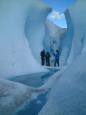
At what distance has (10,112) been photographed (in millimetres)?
3564

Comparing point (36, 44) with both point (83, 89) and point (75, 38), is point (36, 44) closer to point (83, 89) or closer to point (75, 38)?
point (75, 38)

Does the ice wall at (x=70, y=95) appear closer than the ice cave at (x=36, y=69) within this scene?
Yes

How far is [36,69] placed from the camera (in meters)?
9.59

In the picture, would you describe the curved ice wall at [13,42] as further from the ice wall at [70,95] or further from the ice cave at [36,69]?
the ice wall at [70,95]

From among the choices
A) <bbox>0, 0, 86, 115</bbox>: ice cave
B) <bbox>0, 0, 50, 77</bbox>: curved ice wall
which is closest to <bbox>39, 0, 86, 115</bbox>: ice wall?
<bbox>0, 0, 86, 115</bbox>: ice cave

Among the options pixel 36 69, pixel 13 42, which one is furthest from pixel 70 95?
pixel 36 69

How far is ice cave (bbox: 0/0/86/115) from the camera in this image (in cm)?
304

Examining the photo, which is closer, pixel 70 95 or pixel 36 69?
pixel 70 95

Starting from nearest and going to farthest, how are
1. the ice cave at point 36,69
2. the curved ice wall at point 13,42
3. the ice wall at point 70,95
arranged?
the ice wall at point 70,95 < the ice cave at point 36,69 < the curved ice wall at point 13,42

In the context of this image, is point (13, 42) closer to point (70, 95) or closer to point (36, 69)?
point (36, 69)

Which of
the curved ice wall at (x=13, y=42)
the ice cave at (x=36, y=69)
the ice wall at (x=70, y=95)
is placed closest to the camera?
the ice wall at (x=70, y=95)

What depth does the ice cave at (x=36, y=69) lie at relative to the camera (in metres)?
3.04

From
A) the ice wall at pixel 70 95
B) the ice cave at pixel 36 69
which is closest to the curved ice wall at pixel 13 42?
the ice cave at pixel 36 69

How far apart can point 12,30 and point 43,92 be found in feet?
15.8
